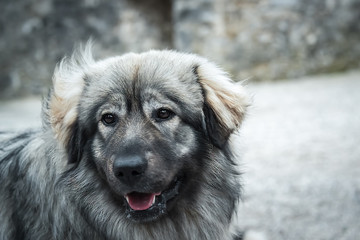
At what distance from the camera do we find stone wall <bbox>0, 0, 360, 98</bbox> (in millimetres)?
11327

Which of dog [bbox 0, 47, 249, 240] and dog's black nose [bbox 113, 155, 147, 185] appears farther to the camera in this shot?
dog [bbox 0, 47, 249, 240]

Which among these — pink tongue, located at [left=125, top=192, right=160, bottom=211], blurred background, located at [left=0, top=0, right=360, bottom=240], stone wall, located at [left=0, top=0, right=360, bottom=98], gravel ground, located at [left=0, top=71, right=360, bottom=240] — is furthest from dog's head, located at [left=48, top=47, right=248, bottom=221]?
stone wall, located at [left=0, top=0, right=360, bottom=98]

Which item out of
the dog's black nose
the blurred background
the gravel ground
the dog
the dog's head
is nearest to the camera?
the dog's black nose

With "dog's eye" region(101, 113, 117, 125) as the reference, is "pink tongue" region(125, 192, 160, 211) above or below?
below

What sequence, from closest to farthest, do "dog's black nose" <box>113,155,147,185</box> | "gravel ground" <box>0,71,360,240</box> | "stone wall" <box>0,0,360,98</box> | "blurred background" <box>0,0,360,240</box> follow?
"dog's black nose" <box>113,155,147,185</box> → "gravel ground" <box>0,71,360,240</box> → "blurred background" <box>0,0,360,240</box> → "stone wall" <box>0,0,360,98</box>

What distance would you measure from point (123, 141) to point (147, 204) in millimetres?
400

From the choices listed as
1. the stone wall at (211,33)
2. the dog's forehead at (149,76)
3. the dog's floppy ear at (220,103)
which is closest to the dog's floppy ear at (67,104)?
the dog's forehead at (149,76)

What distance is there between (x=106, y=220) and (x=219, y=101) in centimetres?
104

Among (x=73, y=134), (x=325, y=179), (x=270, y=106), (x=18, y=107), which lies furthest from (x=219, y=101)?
(x=18, y=107)

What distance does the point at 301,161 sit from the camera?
580cm

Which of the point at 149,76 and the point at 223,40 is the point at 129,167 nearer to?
the point at 149,76

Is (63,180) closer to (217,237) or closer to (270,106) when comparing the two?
(217,237)

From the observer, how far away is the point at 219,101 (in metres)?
2.99

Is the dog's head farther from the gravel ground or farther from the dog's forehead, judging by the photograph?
the gravel ground
